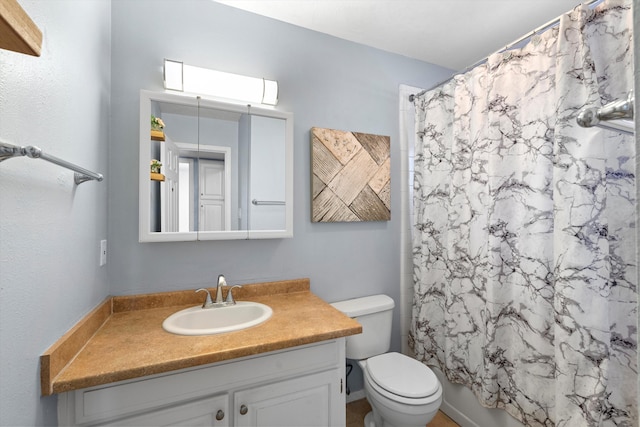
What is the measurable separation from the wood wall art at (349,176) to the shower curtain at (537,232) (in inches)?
11.5

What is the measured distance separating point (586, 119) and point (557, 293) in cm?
97

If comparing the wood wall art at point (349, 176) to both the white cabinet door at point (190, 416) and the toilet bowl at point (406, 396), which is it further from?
the white cabinet door at point (190, 416)

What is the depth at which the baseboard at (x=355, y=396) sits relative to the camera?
1935 millimetres

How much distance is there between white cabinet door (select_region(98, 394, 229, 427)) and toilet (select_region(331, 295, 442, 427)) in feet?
2.58

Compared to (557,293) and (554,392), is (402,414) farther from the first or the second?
(557,293)

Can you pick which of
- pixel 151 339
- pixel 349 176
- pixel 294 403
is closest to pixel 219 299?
pixel 151 339

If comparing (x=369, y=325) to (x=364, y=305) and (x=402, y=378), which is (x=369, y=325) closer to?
(x=364, y=305)

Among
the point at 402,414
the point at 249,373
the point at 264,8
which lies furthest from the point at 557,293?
the point at 264,8

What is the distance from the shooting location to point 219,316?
4.63ft

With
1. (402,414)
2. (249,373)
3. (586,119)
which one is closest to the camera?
(586,119)

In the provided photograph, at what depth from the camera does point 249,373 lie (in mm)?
1076

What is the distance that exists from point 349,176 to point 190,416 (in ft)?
4.80

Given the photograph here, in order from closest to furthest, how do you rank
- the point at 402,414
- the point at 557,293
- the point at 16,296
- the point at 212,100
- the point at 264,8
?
the point at 16,296 < the point at 557,293 < the point at 402,414 < the point at 212,100 < the point at 264,8

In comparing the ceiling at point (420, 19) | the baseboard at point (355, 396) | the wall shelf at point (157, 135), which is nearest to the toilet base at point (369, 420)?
the baseboard at point (355, 396)
